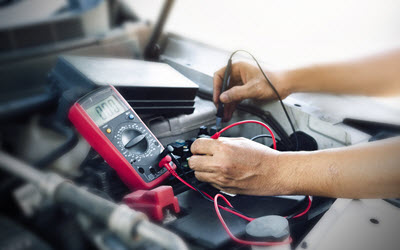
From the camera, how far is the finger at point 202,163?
78 cm

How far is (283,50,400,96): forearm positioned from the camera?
3.45 feet

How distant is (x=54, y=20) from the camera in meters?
1.30

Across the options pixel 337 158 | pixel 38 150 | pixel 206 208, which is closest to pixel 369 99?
pixel 337 158

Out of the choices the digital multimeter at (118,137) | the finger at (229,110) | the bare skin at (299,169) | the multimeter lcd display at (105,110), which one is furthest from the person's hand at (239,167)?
the finger at (229,110)

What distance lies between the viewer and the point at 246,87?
1076 mm

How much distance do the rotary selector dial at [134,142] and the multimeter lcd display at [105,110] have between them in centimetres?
4

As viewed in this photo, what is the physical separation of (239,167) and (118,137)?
275 mm

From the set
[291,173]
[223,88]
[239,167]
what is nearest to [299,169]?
[291,173]

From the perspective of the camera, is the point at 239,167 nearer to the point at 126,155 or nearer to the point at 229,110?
the point at 126,155

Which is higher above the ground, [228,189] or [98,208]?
[98,208]

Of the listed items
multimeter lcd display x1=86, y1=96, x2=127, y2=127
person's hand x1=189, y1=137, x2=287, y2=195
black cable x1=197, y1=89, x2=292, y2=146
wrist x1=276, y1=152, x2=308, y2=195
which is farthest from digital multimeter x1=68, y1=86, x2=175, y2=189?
black cable x1=197, y1=89, x2=292, y2=146

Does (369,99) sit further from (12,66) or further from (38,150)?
(12,66)

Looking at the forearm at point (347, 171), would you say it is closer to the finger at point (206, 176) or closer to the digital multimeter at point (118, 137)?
the finger at point (206, 176)

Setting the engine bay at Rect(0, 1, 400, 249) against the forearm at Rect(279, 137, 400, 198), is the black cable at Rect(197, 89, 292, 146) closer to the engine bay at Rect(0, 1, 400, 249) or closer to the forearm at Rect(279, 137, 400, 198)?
the engine bay at Rect(0, 1, 400, 249)
